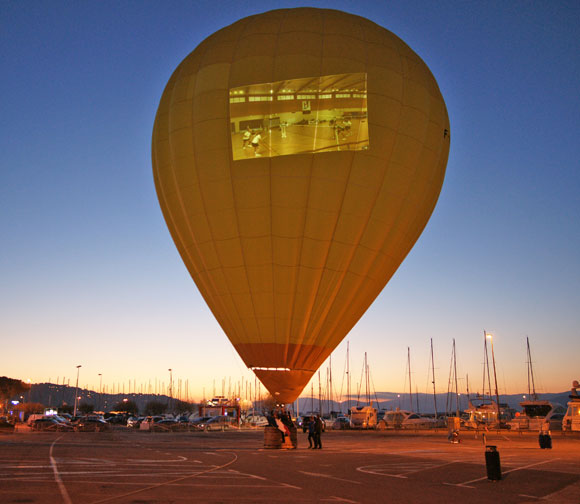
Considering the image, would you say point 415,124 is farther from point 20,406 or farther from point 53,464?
point 20,406

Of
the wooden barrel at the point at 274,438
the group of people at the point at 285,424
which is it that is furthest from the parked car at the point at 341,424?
the wooden barrel at the point at 274,438

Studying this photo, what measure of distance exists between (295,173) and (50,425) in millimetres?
35022

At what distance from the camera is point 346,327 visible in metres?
20.0

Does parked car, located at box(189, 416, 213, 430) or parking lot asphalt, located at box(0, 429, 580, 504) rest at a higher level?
parking lot asphalt, located at box(0, 429, 580, 504)

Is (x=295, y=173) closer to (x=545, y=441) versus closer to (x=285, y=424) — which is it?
(x=285, y=424)

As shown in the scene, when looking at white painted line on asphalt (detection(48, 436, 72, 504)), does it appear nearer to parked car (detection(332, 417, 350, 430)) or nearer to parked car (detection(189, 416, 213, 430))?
parked car (detection(189, 416, 213, 430))

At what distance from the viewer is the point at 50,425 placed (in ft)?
145

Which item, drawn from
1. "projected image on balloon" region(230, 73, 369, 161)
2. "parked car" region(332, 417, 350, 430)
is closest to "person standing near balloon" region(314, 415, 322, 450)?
"projected image on balloon" region(230, 73, 369, 161)

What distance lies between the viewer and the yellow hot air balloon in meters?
18.2

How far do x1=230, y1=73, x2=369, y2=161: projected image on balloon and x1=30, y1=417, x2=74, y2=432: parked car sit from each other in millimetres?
32670

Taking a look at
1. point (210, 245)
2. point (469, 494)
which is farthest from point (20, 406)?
point (469, 494)

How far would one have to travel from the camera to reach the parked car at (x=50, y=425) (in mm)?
42934

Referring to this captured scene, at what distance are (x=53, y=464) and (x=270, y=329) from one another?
7365 millimetres

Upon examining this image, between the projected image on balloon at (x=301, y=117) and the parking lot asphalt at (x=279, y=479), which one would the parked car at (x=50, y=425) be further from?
the projected image on balloon at (x=301, y=117)
